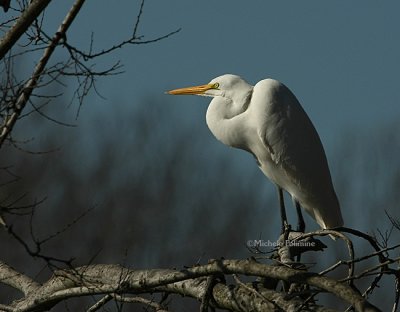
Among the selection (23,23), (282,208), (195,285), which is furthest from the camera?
(282,208)

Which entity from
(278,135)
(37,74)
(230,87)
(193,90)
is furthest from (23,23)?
(193,90)

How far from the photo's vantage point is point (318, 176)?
316 inches

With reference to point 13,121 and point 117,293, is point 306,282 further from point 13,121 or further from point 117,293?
point 13,121

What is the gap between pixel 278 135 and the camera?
793cm

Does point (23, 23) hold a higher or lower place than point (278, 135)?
lower

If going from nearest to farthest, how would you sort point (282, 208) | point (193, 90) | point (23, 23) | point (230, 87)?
point (23, 23), point (282, 208), point (230, 87), point (193, 90)

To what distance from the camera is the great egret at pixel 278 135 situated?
7828 millimetres

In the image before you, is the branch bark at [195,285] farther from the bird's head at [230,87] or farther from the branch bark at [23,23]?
the bird's head at [230,87]

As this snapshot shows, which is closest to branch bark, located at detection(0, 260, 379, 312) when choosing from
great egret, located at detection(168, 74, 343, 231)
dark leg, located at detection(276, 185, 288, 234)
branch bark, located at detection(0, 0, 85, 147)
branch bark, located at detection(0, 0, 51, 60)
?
branch bark, located at detection(0, 0, 85, 147)

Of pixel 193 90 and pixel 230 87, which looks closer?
pixel 230 87

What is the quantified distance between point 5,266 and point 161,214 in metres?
23.9

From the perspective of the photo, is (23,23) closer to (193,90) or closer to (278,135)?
(278,135)

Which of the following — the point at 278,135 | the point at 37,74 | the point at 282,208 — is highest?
the point at 278,135

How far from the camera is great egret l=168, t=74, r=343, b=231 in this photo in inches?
308
